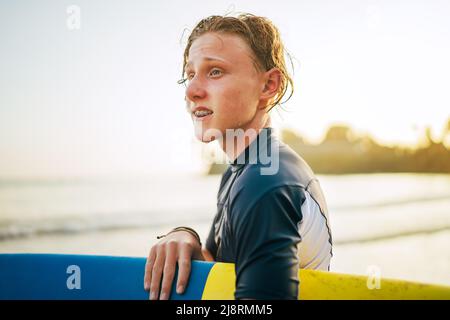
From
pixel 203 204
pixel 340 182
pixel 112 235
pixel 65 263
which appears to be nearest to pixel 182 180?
pixel 203 204

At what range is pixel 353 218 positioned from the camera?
11.9m

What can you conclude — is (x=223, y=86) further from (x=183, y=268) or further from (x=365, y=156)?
(x=365, y=156)

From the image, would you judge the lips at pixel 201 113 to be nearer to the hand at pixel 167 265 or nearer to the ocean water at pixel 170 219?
the hand at pixel 167 265

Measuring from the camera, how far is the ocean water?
735 cm

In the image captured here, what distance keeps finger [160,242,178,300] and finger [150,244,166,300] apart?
0.02 meters

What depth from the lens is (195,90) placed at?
1.46m

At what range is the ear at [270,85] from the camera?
59.3 inches

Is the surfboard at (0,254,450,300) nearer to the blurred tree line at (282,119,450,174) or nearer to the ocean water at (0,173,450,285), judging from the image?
the ocean water at (0,173,450,285)

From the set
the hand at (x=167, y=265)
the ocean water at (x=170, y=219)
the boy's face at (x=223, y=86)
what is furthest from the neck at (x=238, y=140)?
the ocean water at (x=170, y=219)

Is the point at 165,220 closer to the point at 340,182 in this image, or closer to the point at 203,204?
the point at 203,204

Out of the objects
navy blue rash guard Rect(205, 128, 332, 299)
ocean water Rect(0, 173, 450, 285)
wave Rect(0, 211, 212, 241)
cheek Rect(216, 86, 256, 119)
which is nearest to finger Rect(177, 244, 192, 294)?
navy blue rash guard Rect(205, 128, 332, 299)

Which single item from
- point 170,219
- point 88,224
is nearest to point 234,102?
point 88,224

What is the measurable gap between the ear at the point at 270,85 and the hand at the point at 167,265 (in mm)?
524

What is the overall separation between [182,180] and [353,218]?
406 inches
